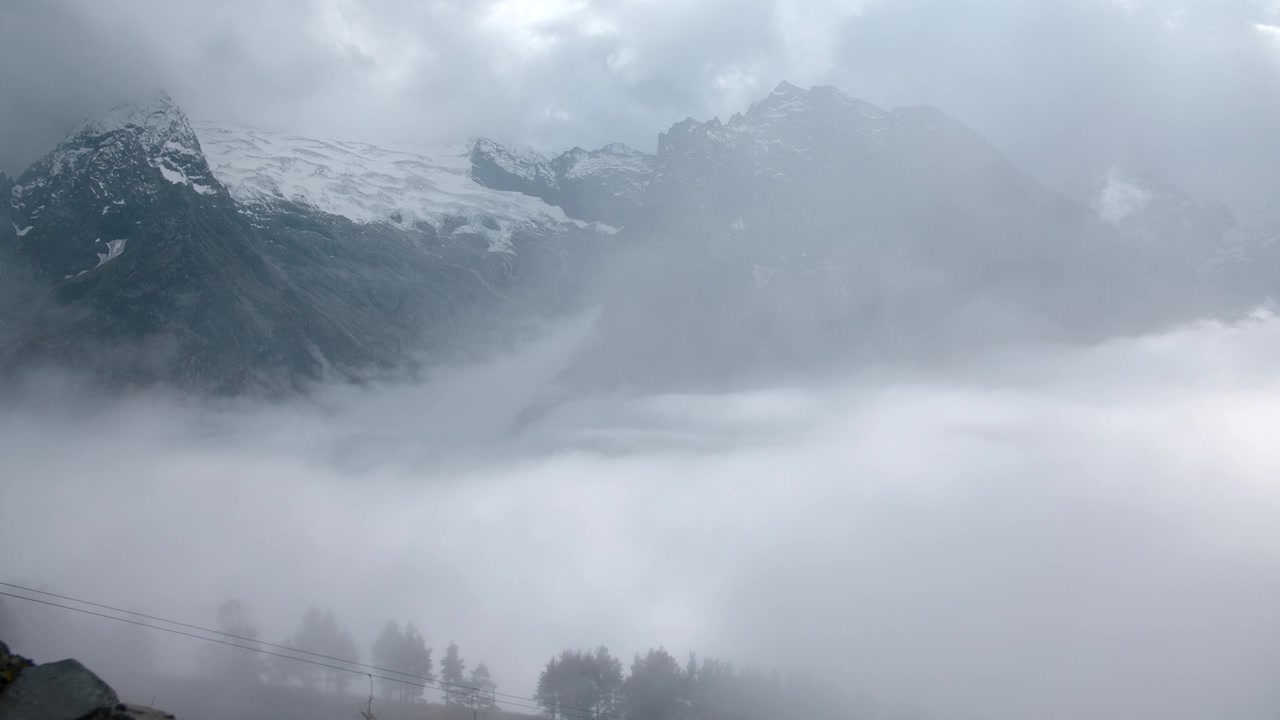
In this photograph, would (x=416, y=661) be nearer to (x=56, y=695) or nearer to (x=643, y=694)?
(x=643, y=694)

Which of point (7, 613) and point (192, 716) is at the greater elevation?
point (7, 613)

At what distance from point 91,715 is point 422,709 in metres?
114

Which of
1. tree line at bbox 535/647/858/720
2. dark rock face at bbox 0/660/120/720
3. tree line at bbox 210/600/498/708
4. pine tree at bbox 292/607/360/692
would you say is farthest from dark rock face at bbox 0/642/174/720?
pine tree at bbox 292/607/360/692

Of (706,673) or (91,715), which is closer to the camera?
(91,715)

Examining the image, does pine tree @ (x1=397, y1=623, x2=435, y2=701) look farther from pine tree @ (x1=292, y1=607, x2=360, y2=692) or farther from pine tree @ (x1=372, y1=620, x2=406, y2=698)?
pine tree @ (x1=292, y1=607, x2=360, y2=692)

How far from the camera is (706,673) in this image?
184875 millimetres

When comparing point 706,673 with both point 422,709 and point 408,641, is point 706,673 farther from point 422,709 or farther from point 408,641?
point 422,709

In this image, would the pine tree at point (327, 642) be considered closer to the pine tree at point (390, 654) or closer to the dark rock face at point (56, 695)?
the pine tree at point (390, 654)

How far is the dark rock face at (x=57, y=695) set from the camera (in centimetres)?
2573

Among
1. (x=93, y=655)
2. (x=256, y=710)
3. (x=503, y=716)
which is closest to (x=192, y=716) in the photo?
(x=256, y=710)

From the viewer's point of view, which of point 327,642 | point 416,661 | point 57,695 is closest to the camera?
point 57,695

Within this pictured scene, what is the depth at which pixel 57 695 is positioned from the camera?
26.1 metres

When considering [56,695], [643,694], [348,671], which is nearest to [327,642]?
[348,671]

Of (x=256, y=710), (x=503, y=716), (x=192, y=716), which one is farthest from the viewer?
(x=503, y=716)
